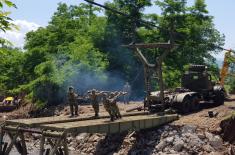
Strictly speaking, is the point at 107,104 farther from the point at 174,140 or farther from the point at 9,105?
the point at 9,105

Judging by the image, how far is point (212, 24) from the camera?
54375 millimetres

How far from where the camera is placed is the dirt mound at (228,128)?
70.8 ft

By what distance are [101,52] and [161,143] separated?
73.6 feet

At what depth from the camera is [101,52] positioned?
43.6m

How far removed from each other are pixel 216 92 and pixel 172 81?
16250mm

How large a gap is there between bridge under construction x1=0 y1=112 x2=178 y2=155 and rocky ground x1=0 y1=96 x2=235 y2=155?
2.85ft

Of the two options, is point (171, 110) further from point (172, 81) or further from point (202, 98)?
point (172, 81)

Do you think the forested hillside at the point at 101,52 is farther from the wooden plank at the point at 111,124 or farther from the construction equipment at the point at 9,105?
the wooden plank at the point at 111,124

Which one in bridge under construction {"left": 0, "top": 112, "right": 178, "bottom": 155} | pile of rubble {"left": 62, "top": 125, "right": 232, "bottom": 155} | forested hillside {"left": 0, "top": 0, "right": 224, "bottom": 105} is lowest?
pile of rubble {"left": 62, "top": 125, "right": 232, "bottom": 155}

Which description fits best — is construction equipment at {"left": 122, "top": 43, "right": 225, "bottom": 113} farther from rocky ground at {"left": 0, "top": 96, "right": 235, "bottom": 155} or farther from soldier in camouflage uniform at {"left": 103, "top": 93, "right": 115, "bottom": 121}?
soldier in camouflage uniform at {"left": 103, "top": 93, "right": 115, "bottom": 121}

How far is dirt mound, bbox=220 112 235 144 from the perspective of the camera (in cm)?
2159

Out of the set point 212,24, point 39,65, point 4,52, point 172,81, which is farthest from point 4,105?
point 4,52

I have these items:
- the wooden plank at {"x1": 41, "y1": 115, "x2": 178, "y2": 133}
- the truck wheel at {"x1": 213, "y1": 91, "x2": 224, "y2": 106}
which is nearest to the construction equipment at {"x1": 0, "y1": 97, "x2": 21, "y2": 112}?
the truck wheel at {"x1": 213, "y1": 91, "x2": 224, "y2": 106}

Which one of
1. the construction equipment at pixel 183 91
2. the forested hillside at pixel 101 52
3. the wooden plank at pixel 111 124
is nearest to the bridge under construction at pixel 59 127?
the wooden plank at pixel 111 124
